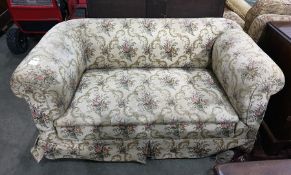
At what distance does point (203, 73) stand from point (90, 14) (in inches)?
38.1

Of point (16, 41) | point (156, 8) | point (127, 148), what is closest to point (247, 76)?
point (127, 148)

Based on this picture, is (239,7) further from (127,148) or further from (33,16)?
(33,16)

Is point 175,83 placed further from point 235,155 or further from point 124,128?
point 235,155

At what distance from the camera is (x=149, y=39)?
5.12 ft

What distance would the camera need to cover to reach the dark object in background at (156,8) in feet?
6.26

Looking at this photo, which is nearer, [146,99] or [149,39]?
[146,99]

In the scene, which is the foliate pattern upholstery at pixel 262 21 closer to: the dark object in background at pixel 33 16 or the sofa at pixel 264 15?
the sofa at pixel 264 15

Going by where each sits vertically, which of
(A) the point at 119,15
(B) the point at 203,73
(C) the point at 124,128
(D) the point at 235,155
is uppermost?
(A) the point at 119,15

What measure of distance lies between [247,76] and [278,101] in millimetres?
362

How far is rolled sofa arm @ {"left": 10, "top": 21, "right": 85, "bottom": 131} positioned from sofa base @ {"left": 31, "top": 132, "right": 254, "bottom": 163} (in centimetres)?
13

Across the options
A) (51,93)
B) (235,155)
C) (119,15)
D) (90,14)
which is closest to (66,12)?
(90,14)

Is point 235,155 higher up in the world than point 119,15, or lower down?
lower down

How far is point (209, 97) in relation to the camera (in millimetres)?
1396

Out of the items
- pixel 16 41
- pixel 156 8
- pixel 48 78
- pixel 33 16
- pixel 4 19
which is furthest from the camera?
pixel 4 19
